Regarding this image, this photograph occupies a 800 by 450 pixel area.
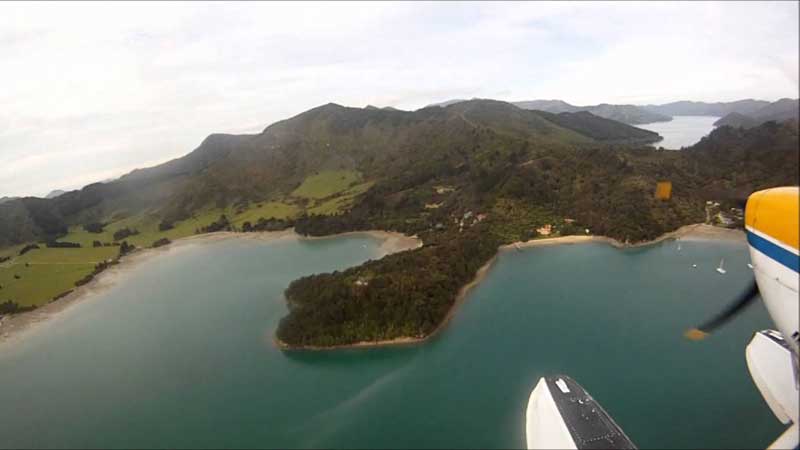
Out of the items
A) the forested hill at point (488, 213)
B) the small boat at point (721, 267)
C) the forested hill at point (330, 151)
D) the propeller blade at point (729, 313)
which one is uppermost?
the forested hill at point (330, 151)

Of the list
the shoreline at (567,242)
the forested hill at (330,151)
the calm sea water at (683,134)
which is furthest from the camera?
the calm sea water at (683,134)

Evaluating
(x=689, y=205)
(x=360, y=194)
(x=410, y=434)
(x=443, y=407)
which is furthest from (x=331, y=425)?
(x=360, y=194)

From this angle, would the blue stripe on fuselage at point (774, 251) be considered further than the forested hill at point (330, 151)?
No

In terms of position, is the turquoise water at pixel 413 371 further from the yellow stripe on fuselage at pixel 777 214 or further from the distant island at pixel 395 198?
the yellow stripe on fuselage at pixel 777 214

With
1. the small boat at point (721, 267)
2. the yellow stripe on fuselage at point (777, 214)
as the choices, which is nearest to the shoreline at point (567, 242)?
the small boat at point (721, 267)

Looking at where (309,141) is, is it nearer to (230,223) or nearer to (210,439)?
(230,223)

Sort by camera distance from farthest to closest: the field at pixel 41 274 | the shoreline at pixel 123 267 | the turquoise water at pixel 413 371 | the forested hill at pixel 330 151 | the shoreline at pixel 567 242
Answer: the forested hill at pixel 330 151
the shoreline at pixel 567 242
the shoreline at pixel 123 267
the field at pixel 41 274
the turquoise water at pixel 413 371

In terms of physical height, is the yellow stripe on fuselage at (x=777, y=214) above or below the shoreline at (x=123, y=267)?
above
